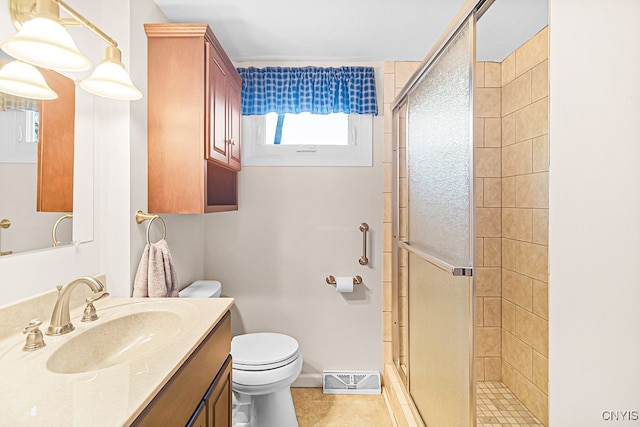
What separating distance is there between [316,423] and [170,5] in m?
2.43

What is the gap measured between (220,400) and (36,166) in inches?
41.3

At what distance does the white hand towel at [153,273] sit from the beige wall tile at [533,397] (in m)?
2.08

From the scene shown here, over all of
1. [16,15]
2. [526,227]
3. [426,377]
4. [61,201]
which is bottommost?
[426,377]

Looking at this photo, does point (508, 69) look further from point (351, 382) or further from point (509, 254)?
point (351, 382)

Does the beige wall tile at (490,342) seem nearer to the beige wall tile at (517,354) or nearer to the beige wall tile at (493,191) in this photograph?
the beige wall tile at (517,354)

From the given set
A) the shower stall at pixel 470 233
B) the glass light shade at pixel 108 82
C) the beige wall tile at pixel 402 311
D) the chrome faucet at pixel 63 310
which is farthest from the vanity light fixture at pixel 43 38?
the beige wall tile at pixel 402 311

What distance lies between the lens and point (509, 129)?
2189mm

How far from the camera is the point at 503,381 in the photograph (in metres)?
2.25

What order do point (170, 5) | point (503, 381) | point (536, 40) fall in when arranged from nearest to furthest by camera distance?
point (170, 5) → point (536, 40) → point (503, 381)

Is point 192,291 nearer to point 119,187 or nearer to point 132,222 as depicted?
point 132,222

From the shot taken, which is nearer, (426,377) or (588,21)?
(588,21)

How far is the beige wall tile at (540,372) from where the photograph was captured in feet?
6.16

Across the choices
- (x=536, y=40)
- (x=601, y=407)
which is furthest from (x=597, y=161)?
(x=536, y=40)

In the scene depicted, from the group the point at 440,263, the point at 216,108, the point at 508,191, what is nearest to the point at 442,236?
the point at 440,263
